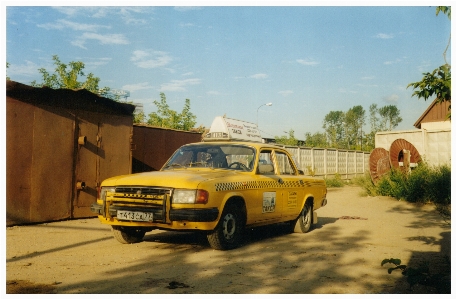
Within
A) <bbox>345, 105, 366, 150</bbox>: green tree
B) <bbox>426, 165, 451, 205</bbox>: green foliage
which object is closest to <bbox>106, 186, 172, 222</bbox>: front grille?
<bbox>426, 165, 451, 205</bbox>: green foliage

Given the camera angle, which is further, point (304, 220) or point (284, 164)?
point (304, 220)

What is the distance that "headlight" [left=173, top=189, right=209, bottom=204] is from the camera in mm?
5691

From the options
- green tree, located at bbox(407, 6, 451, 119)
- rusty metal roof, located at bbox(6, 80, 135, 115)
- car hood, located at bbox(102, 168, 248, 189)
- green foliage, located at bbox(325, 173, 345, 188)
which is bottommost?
green foliage, located at bbox(325, 173, 345, 188)

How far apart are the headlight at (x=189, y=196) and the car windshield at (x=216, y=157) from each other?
141 centimetres

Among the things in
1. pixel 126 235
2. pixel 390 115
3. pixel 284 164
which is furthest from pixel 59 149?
pixel 390 115

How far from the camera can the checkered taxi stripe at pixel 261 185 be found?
6113 millimetres

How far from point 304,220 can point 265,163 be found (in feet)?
5.65

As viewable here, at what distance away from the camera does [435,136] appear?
59.5ft

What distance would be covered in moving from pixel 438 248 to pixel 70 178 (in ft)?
23.7

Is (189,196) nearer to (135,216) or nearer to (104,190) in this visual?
(135,216)

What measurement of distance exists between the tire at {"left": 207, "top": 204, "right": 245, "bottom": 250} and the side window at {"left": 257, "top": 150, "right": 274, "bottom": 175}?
921 millimetres

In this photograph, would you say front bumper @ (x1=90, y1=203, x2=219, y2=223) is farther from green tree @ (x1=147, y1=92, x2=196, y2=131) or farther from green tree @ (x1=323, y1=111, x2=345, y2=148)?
green tree @ (x1=323, y1=111, x2=345, y2=148)

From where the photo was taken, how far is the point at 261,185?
6.94 m

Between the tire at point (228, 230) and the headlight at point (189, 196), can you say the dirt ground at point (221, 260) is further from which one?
the headlight at point (189, 196)
